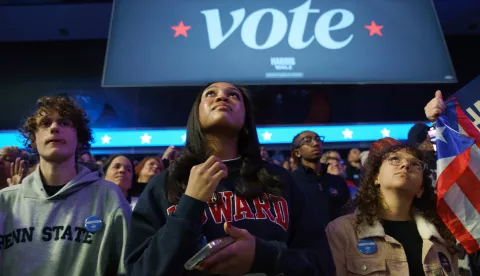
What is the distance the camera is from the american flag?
2252mm

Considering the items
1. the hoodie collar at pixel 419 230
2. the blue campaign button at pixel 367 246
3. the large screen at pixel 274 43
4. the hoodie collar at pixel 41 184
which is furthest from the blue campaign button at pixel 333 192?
the large screen at pixel 274 43

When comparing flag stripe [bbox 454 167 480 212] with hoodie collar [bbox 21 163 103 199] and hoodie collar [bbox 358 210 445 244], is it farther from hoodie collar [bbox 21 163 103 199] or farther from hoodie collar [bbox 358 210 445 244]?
hoodie collar [bbox 21 163 103 199]

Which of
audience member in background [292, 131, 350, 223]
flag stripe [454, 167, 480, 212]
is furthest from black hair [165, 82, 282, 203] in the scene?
audience member in background [292, 131, 350, 223]

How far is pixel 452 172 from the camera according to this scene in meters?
2.38

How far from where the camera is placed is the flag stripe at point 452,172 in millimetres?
2350

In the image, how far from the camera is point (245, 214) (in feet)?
5.14

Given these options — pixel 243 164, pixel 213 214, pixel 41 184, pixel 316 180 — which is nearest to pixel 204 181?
pixel 213 214

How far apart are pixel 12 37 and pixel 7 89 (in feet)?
3.04

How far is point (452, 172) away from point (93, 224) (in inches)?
69.6

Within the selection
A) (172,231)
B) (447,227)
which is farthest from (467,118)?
(172,231)

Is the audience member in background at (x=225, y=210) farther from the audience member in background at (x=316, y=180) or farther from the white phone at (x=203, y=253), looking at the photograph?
the audience member in background at (x=316, y=180)

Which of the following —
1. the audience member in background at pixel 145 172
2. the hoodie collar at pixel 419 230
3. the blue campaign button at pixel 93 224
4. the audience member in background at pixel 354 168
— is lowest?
the hoodie collar at pixel 419 230

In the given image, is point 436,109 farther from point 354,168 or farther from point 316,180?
point 354,168

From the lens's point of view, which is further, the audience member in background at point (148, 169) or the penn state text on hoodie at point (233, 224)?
the audience member in background at point (148, 169)
